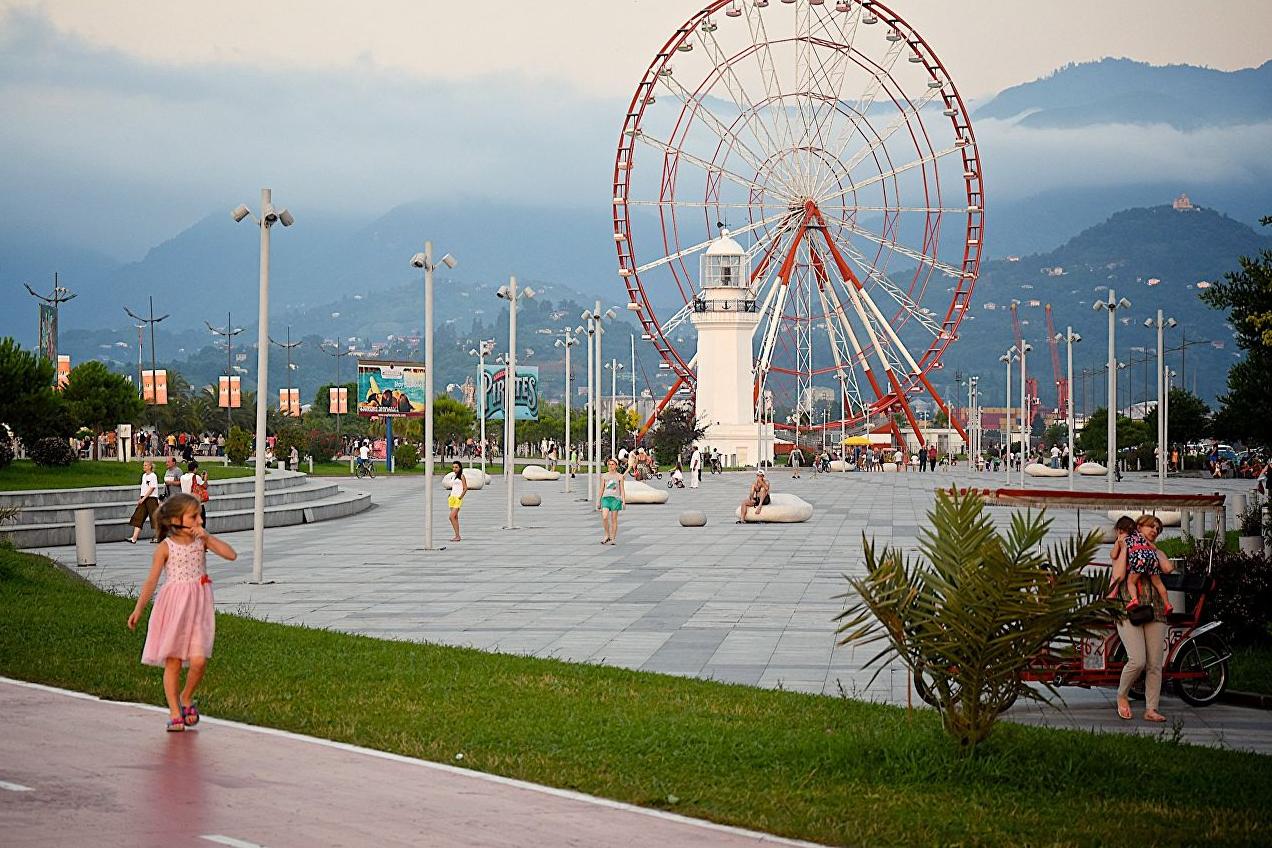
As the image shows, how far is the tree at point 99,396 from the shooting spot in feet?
159

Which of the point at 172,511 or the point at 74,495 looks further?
the point at 74,495

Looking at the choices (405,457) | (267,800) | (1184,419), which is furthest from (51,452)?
(1184,419)

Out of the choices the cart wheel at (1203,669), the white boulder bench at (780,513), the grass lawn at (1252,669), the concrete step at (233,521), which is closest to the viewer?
the cart wheel at (1203,669)

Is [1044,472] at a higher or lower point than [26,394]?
lower

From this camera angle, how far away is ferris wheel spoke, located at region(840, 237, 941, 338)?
213 ft

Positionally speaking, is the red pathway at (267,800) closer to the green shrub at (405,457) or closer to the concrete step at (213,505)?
the concrete step at (213,505)

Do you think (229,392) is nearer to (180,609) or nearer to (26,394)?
(26,394)

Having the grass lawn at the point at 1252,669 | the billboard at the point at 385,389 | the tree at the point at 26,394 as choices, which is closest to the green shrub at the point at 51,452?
the tree at the point at 26,394

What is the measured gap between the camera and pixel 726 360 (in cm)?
8644

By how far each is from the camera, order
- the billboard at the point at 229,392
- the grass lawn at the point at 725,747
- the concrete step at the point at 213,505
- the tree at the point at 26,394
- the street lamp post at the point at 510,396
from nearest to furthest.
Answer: the grass lawn at the point at 725,747 < the concrete step at the point at 213,505 < the street lamp post at the point at 510,396 < the tree at the point at 26,394 < the billboard at the point at 229,392

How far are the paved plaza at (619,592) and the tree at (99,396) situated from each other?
53.1ft

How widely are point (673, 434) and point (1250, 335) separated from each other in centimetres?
6047

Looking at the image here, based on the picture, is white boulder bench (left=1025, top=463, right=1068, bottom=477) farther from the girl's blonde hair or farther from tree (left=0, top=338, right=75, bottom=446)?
the girl's blonde hair

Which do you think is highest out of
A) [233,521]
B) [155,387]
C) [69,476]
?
[155,387]
